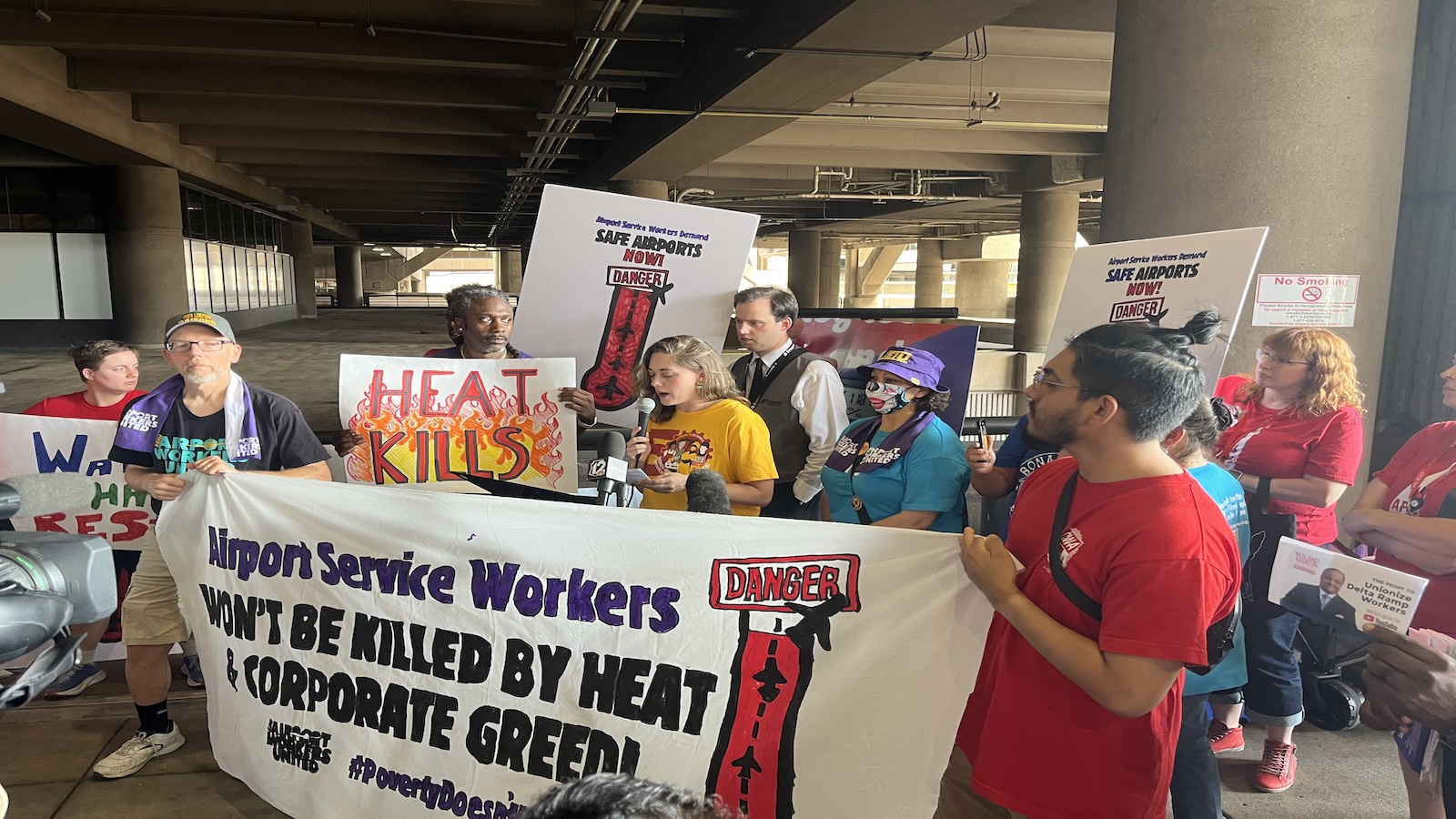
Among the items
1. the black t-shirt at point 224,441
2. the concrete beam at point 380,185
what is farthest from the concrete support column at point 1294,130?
the concrete beam at point 380,185

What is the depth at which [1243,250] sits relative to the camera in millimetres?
3094

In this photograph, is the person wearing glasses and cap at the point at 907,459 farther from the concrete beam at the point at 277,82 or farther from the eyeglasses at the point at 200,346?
the concrete beam at the point at 277,82

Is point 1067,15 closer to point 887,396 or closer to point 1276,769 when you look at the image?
point 887,396

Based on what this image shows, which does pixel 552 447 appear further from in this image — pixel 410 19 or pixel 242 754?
pixel 410 19

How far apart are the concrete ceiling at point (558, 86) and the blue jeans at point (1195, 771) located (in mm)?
5807

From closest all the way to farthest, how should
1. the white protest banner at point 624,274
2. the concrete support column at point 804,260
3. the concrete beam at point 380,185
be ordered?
the white protest banner at point 624,274, the concrete beam at point 380,185, the concrete support column at point 804,260

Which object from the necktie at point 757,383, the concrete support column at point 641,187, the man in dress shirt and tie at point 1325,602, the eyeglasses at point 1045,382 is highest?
the concrete support column at point 641,187

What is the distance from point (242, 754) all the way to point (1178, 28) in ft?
16.5

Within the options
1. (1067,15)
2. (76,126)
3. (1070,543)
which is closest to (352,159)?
(76,126)

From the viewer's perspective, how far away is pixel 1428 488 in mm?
3025

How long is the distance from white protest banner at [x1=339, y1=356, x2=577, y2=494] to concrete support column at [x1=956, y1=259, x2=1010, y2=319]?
45.9 m

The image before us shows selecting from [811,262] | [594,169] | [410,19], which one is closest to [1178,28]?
[410,19]

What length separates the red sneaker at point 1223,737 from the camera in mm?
3544

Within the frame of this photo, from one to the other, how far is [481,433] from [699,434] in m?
1.28
